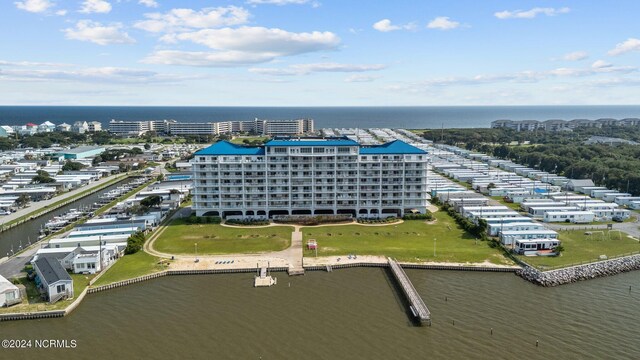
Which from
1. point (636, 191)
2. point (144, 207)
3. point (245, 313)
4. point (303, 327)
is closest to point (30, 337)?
point (245, 313)

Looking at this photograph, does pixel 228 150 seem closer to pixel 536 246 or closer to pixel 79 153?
pixel 536 246

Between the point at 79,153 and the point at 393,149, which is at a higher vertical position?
the point at 393,149

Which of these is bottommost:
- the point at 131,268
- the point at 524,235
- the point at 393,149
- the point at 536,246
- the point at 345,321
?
the point at 345,321

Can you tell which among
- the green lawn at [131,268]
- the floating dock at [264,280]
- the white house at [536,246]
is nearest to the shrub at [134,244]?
the green lawn at [131,268]

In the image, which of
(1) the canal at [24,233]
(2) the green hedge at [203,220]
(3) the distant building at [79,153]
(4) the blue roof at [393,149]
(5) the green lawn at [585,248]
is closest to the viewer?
(5) the green lawn at [585,248]

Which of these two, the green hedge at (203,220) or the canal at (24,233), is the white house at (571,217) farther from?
the canal at (24,233)

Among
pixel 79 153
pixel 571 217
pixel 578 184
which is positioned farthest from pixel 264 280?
pixel 79 153
